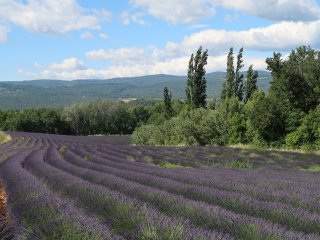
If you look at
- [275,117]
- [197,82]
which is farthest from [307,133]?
[197,82]

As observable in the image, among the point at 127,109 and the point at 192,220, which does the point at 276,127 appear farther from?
the point at 127,109

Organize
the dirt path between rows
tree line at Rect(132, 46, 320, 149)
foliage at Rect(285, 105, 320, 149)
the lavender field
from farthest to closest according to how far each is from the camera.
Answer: tree line at Rect(132, 46, 320, 149) < foliage at Rect(285, 105, 320, 149) < the dirt path between rows < the lavender field

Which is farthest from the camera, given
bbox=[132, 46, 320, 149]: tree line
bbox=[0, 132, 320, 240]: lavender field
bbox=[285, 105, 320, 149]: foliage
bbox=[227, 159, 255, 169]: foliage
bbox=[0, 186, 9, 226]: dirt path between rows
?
bbox=[132, 46, 320, 149]: tree line

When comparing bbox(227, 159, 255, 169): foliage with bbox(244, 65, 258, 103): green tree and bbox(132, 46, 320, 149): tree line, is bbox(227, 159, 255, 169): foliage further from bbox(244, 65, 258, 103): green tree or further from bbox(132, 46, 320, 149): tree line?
bbox(244, 65, 258, 103): green tree

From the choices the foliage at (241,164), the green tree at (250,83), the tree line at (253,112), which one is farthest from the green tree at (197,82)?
the foliage at (241,164)

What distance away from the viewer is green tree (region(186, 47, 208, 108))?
54.7 meters

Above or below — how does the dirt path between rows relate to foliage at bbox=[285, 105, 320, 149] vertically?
above

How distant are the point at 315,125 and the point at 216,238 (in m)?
28.0

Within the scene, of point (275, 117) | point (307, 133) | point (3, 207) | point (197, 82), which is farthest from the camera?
point (197, 82)

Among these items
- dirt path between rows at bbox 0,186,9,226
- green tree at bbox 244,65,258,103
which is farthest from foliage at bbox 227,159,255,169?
green tree at bbox 244,65,258,103

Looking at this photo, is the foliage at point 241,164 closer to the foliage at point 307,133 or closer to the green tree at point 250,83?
the foliage at point 307,133

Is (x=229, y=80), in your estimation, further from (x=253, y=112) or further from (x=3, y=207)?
(x=3, y=207)

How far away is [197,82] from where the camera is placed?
54.6 m

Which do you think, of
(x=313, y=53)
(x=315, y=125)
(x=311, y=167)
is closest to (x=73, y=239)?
(x=311, y=167)
